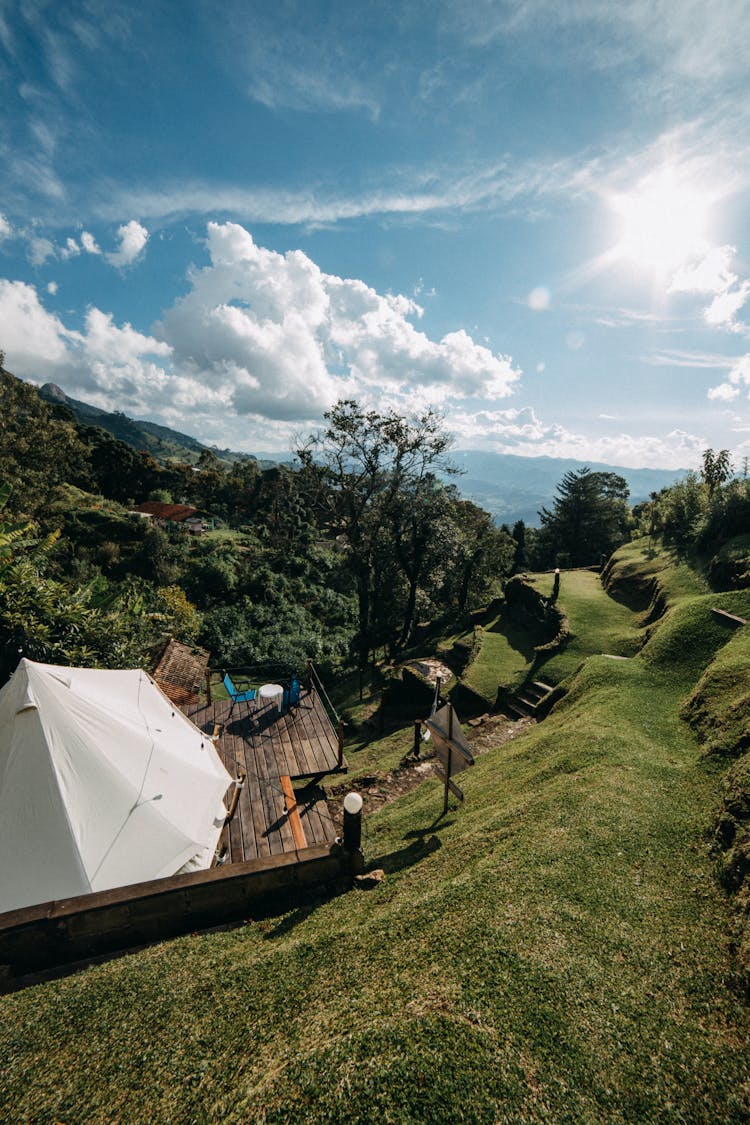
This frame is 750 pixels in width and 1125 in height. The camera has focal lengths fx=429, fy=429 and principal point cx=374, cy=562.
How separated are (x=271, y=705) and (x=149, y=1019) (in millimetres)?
8455

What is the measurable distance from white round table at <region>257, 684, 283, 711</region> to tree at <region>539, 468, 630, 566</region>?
34.4 m

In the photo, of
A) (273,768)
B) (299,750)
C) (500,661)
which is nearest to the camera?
(273,768)

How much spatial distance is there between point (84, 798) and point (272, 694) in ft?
19.3

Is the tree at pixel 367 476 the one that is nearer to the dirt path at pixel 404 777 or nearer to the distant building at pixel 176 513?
the dirt path at pixel 404 777

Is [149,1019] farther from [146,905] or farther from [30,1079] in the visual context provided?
[146,905]

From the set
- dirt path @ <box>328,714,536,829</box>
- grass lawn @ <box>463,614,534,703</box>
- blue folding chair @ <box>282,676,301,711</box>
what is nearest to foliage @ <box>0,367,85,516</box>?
blue folding chair @ <box>282,676,301,711</box>

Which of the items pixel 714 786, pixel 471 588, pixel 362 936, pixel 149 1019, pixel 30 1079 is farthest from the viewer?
pixel 471 588

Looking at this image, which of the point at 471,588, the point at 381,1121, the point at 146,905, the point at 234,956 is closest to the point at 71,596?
the point at 146,905

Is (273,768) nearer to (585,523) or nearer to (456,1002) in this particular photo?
(456,1002)

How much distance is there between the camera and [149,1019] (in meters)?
4.90

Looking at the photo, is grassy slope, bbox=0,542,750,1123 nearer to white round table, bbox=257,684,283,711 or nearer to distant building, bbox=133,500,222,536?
white round table, bbox=257,684,283,711

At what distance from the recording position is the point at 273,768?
10.7 meters

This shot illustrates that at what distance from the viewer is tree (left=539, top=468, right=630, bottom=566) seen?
41.3m

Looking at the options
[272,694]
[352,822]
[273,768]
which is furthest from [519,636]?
[352,822]
